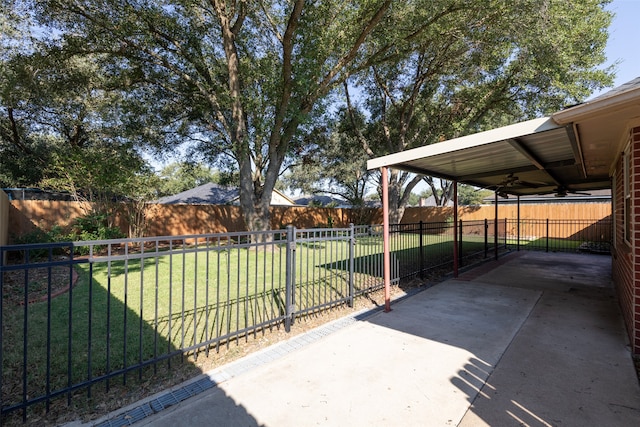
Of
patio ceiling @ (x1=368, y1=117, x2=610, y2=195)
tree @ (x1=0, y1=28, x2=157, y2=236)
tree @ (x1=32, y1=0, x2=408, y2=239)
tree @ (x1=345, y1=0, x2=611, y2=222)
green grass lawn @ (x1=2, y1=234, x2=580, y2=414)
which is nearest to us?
green grass lawn @ (x1=2, y1=234, x2=580, y2=414)

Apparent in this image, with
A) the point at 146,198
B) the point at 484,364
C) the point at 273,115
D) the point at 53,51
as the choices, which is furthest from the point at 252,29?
the point at 484,364

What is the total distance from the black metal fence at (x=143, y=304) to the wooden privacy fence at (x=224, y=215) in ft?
7.94

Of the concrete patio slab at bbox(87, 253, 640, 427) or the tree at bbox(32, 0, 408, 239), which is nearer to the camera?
the concrete patio slab at bbox(87, 253, 640, 427)

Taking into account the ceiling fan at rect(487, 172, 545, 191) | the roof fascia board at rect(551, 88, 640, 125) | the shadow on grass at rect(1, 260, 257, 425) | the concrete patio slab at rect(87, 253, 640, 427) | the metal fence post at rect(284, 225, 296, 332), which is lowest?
the concrete patio slab at rect(87, 253, 640, 427)

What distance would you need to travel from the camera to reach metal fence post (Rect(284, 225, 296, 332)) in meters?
4.05

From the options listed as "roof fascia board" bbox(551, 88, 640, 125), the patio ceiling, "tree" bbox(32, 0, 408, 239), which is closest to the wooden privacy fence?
"tree" bbox(32, 0, 408, 239)

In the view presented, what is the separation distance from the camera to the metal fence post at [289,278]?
4.05 metres

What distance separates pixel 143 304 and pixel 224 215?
1171cm

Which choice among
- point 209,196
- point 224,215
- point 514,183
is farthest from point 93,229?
point 514,183

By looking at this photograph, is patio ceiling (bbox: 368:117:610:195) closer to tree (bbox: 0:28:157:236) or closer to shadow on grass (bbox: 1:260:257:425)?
shadow on grass (bbox: 1:260:257:425)

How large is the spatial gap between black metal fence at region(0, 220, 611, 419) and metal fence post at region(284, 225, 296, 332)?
0.01m

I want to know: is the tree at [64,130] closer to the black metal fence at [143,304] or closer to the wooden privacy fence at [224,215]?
the wooden privacy fence at [224,215]

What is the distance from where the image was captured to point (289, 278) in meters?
4.06

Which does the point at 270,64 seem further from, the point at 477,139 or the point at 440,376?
the point at 440,376
